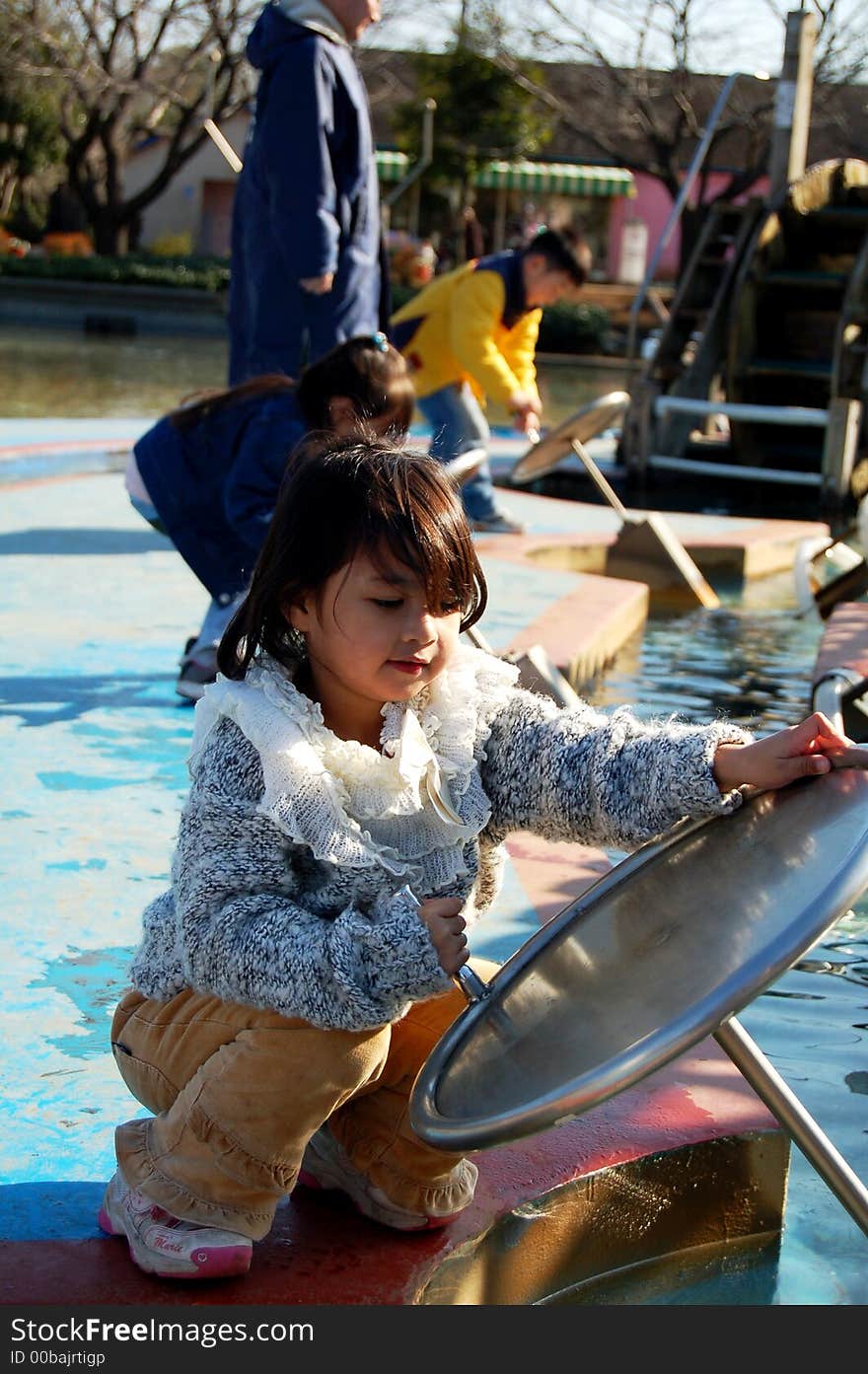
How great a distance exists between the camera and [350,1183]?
2.16 metres

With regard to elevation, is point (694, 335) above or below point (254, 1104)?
below

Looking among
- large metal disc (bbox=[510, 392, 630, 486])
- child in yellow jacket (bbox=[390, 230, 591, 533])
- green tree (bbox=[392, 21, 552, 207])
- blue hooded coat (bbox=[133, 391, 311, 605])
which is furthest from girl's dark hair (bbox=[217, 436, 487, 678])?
green tree (bbox=[392, 21, 552, 207])

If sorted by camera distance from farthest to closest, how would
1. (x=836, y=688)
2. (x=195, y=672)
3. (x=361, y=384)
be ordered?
(x=195, y=672) < (x=836, y=688) < (x=361, y=384)

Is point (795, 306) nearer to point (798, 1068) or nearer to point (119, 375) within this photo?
point (119, 375)

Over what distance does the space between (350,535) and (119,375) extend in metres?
16.5

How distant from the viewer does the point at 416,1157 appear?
2084mm

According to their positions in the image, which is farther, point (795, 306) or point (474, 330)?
point (795, 306)

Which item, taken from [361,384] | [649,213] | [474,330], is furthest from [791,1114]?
[649,213]

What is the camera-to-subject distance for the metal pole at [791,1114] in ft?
5.63

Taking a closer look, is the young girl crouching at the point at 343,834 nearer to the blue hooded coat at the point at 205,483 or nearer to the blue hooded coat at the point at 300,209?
the blue hooded coat at the point at 205,483

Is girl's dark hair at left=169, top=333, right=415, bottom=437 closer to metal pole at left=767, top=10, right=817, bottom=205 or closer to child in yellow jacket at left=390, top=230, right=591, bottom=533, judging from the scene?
child in yellow jacket at left=390, top=230, right=591, bottom=533

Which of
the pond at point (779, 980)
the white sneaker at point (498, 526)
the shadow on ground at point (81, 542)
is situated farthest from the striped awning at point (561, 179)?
the shadow on ground at point (81, 542)

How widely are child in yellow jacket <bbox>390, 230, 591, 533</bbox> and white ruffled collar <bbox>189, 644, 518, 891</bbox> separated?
452 centimetres

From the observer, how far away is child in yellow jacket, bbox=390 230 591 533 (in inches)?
271
